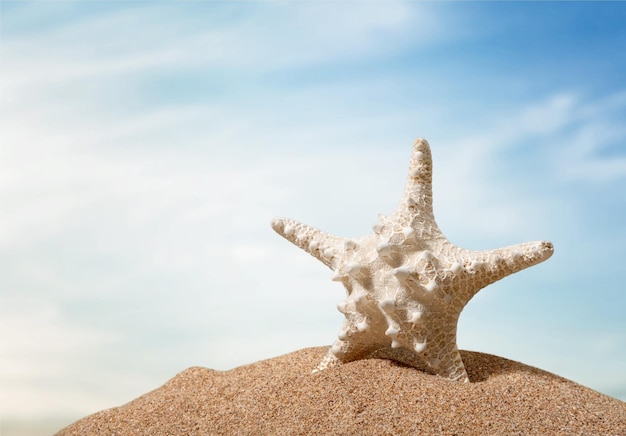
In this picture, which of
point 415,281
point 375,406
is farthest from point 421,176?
point 375,406

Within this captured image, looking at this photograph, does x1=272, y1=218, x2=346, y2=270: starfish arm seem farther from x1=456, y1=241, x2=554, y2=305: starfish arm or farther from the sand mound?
x1=456, y1=241, x2=554, y2=305: starfish arm

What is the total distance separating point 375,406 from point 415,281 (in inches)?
38.1

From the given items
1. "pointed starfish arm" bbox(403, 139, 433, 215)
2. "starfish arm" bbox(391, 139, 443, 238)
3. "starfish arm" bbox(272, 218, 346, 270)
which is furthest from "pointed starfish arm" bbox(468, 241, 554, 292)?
"starfish arm" bbox(272, 218, 346, 270)

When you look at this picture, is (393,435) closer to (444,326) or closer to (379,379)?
(379,379)

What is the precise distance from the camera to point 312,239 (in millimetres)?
6473

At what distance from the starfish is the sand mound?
0.19m

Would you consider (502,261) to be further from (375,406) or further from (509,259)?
(375,406)

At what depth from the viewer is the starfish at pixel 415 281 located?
19.0 ft

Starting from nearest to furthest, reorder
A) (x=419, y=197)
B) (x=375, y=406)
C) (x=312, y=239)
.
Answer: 1. (x=375, y=406)
2. (x=419, y=197)
3. (x=312, y=239)

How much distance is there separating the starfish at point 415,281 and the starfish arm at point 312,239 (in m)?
0.12

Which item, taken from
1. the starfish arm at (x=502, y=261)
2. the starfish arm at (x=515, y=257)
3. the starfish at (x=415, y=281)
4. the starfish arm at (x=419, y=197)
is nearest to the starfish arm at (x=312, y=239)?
the starfish at (x=415, y=281)

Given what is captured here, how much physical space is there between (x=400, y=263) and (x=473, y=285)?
1.86ft

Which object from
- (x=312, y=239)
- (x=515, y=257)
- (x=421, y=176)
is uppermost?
(x=421, y=176)

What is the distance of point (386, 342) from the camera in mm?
6117
